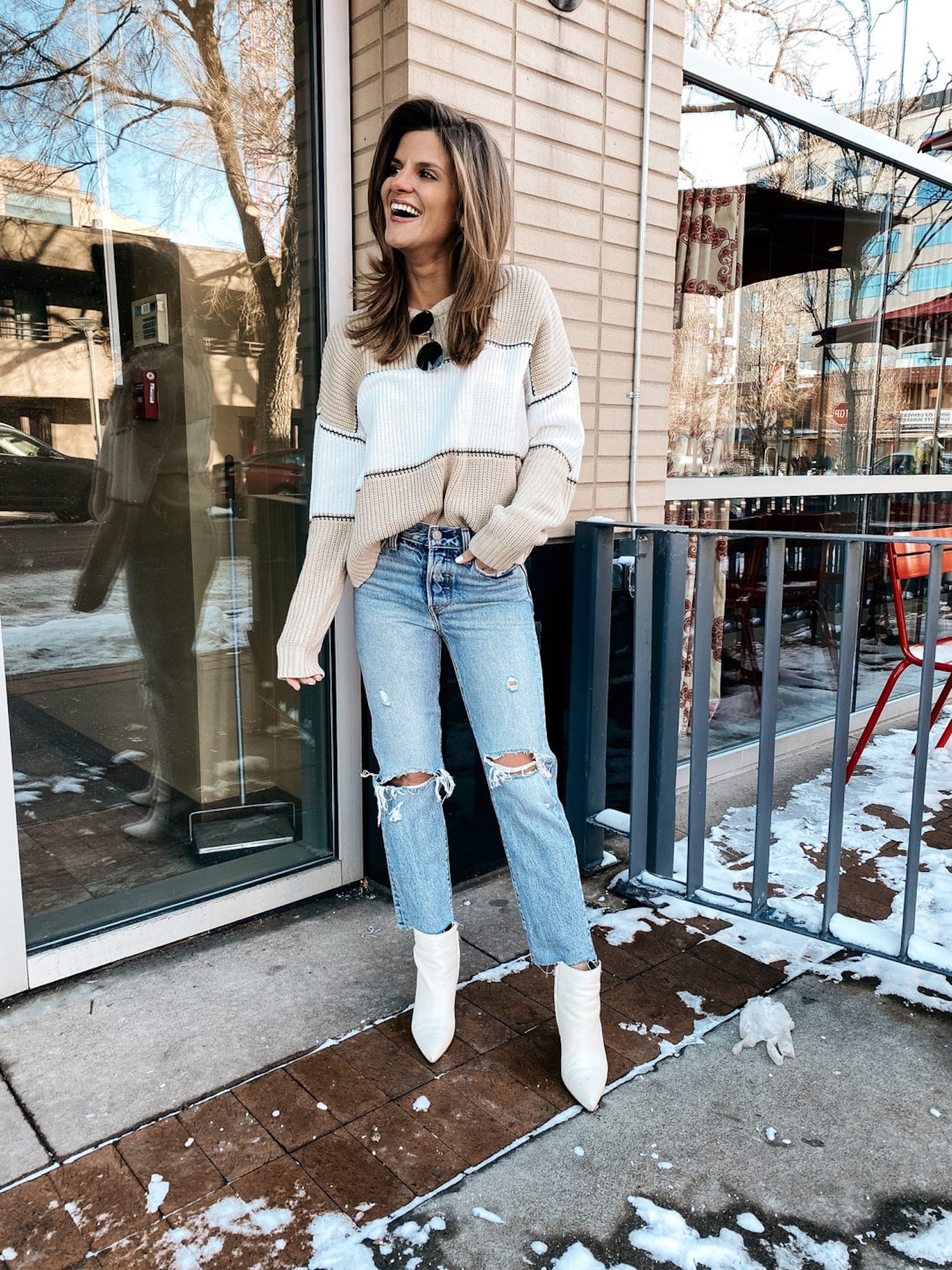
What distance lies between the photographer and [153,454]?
7.54 ft

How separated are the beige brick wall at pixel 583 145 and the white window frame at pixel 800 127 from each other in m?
0.32

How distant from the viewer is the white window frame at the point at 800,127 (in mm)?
3273


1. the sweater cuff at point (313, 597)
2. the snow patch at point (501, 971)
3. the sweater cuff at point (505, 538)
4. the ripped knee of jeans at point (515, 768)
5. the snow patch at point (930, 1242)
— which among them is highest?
the sweater cuff at point (505, 538)

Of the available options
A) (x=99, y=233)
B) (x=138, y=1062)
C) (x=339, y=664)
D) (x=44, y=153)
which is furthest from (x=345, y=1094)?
(x=44, y=153)

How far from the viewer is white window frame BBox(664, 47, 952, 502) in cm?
327

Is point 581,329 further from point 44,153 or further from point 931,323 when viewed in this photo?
point 931,323

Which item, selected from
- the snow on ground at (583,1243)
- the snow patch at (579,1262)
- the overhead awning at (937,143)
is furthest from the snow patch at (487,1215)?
the overhead awning at (937,143)

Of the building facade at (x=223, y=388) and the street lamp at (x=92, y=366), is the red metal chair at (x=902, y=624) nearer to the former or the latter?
the building facade at (x=223, y=388)

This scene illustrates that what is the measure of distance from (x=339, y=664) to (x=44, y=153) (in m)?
1.34

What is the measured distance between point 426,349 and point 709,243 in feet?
6.73

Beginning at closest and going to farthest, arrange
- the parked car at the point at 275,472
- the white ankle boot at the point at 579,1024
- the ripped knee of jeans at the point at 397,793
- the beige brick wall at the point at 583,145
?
the white ankle boot at the point at 579,1024 < the ripped knee of jeans at the point at 397,793 < the beige brick wall at the point at 583,145 < the parked car at the point at 275,472

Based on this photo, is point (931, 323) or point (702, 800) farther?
point (931, 323)

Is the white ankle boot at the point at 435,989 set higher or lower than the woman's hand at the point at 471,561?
lower

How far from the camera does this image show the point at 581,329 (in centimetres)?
272
